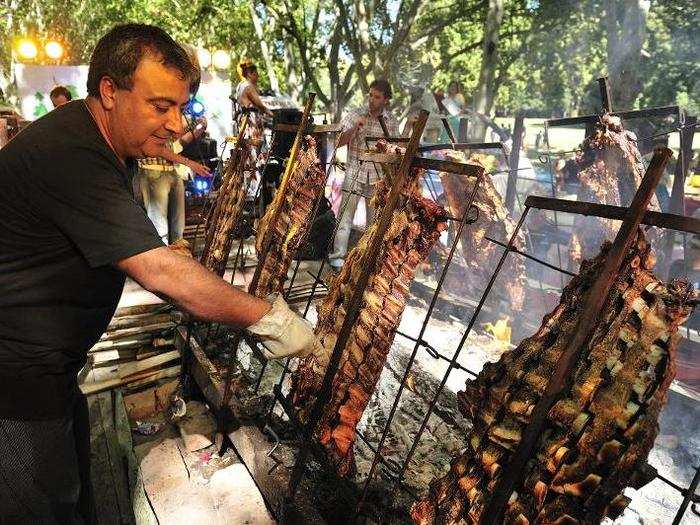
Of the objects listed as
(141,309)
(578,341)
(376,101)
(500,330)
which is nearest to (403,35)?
(376,101)

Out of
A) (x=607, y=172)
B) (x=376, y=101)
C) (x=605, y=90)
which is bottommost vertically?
(x=607, y=172)

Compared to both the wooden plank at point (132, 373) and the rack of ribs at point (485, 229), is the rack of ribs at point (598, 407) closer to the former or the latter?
the wooden plank at point (132, 373)

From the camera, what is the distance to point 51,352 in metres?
2.20

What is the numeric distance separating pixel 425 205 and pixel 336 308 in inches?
37.5

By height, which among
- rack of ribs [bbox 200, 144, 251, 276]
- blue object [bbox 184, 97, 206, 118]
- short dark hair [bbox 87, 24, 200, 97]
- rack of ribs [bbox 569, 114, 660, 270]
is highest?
rack of ribs [bbox 569, 114, 660, 270]

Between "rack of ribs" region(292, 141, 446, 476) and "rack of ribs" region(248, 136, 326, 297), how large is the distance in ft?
3.75

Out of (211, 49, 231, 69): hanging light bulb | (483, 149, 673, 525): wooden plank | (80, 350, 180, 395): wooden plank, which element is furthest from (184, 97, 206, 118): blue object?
(483, 149, 673, 525): wooden plank

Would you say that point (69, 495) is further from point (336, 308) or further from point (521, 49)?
point (521, 49)

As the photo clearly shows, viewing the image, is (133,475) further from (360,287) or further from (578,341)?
(578,341)

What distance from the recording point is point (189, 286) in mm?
1946

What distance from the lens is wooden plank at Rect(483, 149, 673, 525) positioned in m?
1.56

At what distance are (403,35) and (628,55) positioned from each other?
7.44 m

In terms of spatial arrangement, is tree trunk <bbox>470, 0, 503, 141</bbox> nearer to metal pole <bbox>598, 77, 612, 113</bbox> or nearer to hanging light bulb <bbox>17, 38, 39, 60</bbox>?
metal pole <bbox>598, 77, 612, 113</bbox>

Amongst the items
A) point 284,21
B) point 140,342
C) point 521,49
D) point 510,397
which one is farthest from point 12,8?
point 510,397
